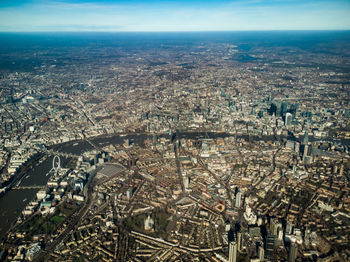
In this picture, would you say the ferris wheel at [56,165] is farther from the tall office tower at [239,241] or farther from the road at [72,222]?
the tall office tower at [239,241]

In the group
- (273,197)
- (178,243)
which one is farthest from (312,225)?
(178,243)

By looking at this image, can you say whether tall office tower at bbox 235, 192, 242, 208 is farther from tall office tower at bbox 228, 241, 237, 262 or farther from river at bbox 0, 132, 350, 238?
river at bbox 0, 132, 350, 238

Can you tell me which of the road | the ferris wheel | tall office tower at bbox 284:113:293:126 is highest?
tall office tower at bbox 284:113:293:126

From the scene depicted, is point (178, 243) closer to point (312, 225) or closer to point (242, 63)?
point (312, 225)

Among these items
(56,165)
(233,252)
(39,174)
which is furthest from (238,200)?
(39,174)

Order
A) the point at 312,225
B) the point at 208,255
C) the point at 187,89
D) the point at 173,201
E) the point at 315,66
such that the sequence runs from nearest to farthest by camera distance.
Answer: the point at 208,255 → the point at 312,225 → the point at 173,201 → the point at 187,89 → the point at 315,66

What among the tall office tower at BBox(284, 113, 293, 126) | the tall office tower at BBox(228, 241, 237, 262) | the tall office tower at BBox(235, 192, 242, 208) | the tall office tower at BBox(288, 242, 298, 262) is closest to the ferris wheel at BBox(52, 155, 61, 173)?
the tall office tower at BBox(235, 192, 242, 208)

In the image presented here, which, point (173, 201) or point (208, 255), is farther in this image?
point (173, 201)

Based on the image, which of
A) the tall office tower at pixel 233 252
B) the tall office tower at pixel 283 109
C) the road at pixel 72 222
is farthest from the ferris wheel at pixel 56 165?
the tall office tower at pixel 283 109

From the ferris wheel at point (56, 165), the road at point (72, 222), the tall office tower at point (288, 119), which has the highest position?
the tall office tower at point (288, 119)

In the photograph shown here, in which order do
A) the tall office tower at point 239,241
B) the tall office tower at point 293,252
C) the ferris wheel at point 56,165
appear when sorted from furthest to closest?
the ferris wheel at point 56,165
the tall office tower at point 239,241
the tall office tower at point 293,252

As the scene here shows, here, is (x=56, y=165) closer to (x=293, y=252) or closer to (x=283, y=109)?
(x=293, y=252)
